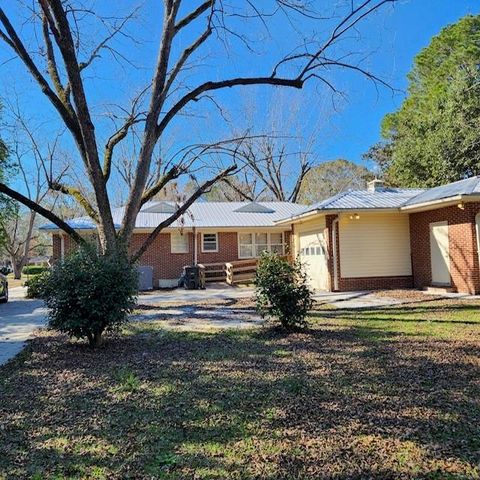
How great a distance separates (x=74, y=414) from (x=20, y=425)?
450 millimetres

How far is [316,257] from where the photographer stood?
53.6 ft

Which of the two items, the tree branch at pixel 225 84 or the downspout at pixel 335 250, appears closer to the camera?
the tree branch at pixel 225 84

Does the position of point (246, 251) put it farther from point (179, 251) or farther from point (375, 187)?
point (375, 187)

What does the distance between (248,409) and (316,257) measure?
12555 millimetres

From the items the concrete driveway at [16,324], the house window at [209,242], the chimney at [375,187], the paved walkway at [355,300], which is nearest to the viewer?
the concrete driveway at [16,324]

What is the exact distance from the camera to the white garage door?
15.5 m

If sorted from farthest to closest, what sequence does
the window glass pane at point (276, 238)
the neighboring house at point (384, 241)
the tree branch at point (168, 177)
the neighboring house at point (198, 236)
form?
the window glass pane at point (276, 238) → the neighboring house at point (198, 236) → the neighboring house at point (384, 241) → the tree branch at point (168, 177)

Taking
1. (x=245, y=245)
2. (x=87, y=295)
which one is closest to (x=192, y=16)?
(x=87, y=295)

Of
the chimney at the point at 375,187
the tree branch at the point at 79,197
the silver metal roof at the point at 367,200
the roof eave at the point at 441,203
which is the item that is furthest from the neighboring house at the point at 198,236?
the tree branch at the point at 79,197

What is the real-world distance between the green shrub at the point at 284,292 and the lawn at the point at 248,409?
59 centimetres

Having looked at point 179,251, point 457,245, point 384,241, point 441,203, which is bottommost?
point 457,245

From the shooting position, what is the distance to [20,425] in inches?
152

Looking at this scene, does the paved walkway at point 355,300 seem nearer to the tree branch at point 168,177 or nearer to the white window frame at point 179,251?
the tree branch at point 168,177

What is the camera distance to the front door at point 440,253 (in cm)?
1341
